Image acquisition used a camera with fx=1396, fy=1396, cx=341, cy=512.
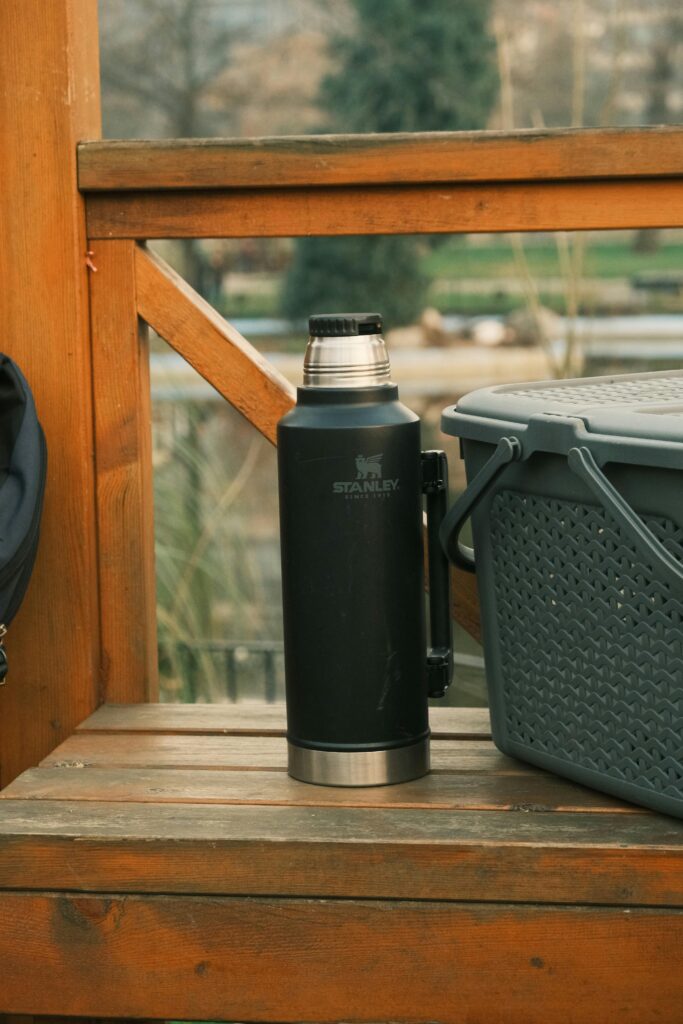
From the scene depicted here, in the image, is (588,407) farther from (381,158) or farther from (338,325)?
(381,158)

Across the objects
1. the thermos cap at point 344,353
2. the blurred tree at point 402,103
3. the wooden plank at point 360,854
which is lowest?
the wooden plank at point 360,854

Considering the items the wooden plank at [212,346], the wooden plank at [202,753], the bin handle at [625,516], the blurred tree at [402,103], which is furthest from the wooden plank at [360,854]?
the blurred tree at [402,103]

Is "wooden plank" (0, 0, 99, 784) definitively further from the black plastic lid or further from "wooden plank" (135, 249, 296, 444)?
the black plastic lid

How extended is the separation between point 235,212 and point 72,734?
2.53 feet

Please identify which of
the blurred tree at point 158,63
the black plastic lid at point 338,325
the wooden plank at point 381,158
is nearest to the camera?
the black plastic lid at point 338,325

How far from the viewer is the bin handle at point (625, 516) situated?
1.37 meters

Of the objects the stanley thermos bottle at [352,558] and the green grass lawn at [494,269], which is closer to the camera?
the stanley thermos bottle at [352,558]

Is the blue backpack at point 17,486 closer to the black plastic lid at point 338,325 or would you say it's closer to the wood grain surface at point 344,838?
the wood grain surface at point 344,838

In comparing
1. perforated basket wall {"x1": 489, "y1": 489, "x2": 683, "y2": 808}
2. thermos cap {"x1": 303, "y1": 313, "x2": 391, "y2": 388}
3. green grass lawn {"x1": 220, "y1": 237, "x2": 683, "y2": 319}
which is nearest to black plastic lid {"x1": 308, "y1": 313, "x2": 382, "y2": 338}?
thermos cap {"x1": 303, "y1": 313, "x2": 391, "y2": 388}

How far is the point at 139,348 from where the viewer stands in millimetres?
2045

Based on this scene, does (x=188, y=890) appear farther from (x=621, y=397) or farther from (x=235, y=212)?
(x=235, y=212)

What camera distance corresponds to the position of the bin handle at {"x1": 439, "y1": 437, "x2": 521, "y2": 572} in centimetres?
153

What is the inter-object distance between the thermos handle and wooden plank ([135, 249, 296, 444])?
36 cm

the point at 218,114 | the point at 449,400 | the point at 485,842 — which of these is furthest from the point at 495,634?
the point at 218,114
